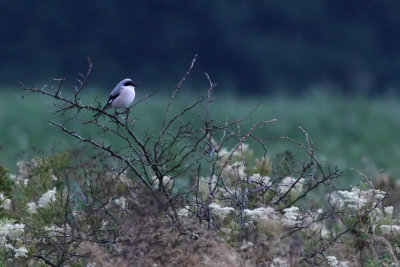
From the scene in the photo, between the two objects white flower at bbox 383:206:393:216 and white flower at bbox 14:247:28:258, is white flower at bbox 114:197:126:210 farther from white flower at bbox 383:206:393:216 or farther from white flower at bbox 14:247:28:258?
white flower at bbox 383:206:393:216

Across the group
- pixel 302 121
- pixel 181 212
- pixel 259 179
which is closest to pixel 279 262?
pixel 181 212

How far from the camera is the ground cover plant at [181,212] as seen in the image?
6449 mm

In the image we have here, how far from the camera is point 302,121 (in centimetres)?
2262

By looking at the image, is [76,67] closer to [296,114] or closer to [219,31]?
[219,31]

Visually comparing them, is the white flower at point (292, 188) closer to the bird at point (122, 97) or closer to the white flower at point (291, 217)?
the white flower at point (291, 217)

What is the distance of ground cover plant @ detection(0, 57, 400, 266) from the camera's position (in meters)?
6.45

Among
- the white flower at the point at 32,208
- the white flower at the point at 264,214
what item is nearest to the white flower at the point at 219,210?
the white flower at the point at 264,214

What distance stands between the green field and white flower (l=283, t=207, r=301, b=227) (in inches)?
484

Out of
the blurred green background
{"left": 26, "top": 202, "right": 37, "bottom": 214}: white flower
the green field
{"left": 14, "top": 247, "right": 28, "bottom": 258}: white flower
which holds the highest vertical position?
the blurred green background

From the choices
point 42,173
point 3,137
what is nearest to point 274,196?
point 42,173

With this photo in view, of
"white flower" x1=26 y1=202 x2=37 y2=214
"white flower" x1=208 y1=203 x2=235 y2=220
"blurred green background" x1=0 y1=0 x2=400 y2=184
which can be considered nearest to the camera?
"white flower" x1=208 y1=203 x2=235 y2=220

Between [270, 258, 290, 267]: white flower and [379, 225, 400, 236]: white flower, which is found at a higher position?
[379, 225, 400, 236]: white flower

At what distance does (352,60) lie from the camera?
46.5 m

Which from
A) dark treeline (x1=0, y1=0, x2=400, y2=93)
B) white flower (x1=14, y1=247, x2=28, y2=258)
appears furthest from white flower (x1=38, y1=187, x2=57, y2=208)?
dark treeline (x1=0, y1=0, x2=400, y2=93)
